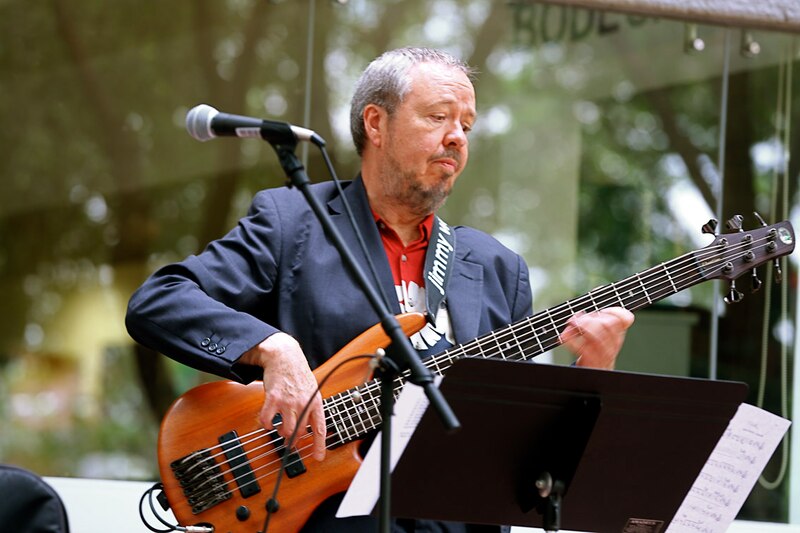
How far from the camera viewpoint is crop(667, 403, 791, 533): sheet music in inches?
97.6

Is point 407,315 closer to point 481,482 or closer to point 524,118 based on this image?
point 481,482

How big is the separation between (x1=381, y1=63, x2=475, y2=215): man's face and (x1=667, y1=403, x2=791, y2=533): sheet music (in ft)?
3.31

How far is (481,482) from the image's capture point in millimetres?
2416

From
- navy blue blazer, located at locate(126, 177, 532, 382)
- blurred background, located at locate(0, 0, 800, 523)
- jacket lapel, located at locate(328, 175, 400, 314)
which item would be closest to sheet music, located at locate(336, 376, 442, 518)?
navy blue blazer, located at locate(126, 177, 532, 382)

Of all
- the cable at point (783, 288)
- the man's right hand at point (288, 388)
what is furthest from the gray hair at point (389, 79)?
the cable at point (783, 288)

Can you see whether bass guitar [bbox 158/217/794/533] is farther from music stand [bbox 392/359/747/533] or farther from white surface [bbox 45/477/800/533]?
white surface [bbox 45/477/800/533]

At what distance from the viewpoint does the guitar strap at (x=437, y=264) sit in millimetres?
2930

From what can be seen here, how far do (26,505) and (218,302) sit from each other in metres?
0.75

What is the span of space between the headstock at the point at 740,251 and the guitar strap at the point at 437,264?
26.3 inches

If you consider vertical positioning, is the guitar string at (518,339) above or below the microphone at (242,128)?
below

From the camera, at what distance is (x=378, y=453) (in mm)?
2301

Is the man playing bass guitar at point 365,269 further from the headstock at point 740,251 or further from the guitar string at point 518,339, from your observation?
the headstock at point 740,251

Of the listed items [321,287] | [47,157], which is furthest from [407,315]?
[47,157]

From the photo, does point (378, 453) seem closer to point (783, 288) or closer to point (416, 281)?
point (416, 281)
